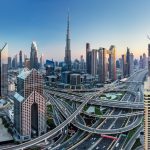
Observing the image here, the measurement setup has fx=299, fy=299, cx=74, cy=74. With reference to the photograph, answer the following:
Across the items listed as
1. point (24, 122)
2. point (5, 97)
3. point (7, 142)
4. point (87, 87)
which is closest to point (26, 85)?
point (24, 122)

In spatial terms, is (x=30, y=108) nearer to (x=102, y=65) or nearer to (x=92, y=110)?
(x=92, y=110)

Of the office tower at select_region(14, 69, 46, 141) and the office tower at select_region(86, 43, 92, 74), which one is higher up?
the office tower at select_region(86, 43, 92, 74)

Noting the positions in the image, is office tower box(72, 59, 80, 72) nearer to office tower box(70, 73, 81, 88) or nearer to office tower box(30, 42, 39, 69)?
office tower box(30, 42, 39, 69)

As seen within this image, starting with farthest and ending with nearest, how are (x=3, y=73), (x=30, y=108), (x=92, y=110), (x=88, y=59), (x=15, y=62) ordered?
(x=15, y=62) → (x=88, y=59) → (x=3, y=73) → (x=92, y=110) → (x=30, y=108)

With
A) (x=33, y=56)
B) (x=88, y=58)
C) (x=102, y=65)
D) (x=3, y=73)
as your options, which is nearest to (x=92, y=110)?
(x=3, y=73)

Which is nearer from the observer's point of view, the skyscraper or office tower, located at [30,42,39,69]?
office tower, located at [30,42,39,69]

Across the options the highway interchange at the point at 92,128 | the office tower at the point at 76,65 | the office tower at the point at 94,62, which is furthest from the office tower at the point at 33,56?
the highway interchange at the point at 92,128

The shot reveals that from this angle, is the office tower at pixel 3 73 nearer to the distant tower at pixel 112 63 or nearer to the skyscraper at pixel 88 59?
the skyscraper at pixel 88 59

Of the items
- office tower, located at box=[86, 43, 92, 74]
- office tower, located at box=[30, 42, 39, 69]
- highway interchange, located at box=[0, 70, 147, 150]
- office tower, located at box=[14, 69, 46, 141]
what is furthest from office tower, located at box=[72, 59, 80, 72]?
office tower, located at box=[14, 69, 46, 141]
